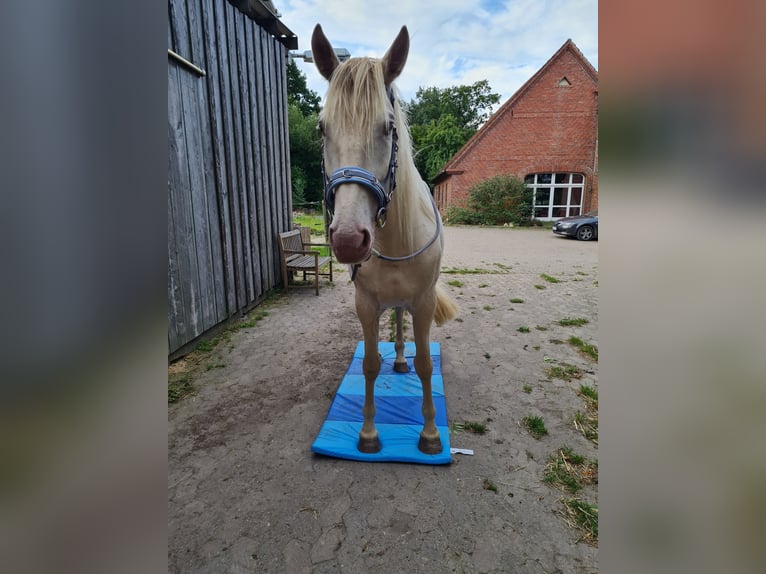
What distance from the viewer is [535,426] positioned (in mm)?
2738

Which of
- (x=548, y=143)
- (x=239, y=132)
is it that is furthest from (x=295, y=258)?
(x=548, y=143)

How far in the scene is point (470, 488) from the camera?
7.13ft

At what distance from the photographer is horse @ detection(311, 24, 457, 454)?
1472 millimetres

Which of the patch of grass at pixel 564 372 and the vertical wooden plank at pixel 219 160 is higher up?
the vertical wooden plank at pixel 219 160

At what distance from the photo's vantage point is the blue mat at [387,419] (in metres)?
2.41

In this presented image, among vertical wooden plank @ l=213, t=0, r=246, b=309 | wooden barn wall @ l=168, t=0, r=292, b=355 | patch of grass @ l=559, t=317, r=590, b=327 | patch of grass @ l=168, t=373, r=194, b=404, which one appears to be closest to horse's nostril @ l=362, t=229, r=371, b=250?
wooden barn wall @ l=168, t=0, r=292, b=355

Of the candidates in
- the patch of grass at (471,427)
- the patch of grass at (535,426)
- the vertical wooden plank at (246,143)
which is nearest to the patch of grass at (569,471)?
the patch of grass at (535,426)

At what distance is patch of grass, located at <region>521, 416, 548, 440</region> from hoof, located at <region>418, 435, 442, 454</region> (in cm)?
74

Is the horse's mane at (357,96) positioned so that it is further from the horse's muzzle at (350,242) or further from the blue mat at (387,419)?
the blue mat at (387,419)

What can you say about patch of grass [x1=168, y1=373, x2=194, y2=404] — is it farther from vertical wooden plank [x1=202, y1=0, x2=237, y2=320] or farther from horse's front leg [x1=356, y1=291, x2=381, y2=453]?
horse's front leg [x1=356, y1=291, x2=381, y2=453]

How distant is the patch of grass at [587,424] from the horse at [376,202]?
109 centimetres
